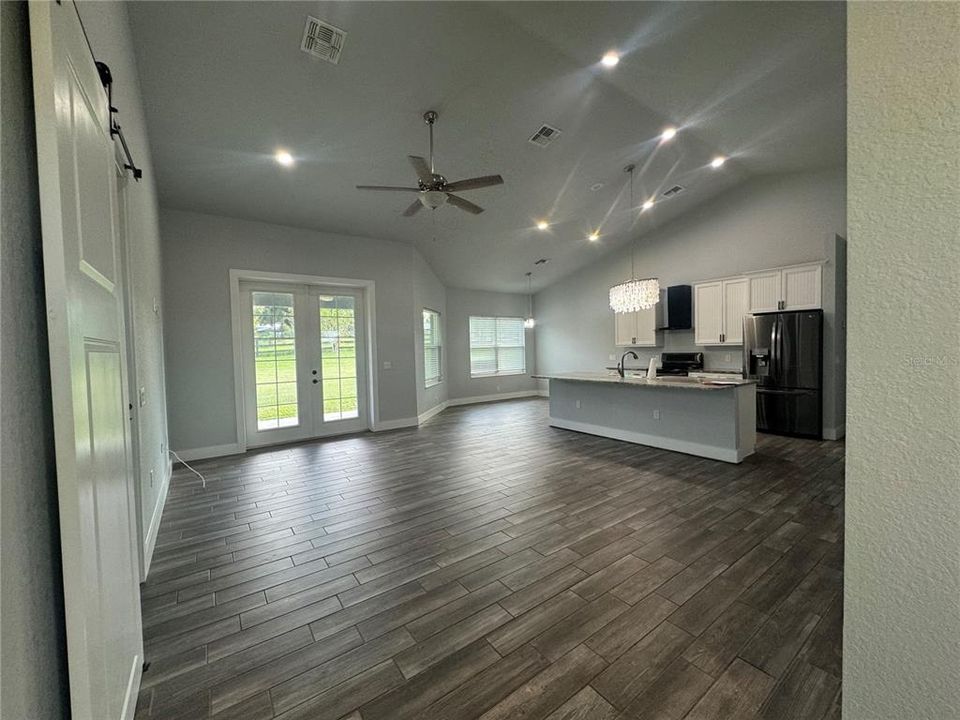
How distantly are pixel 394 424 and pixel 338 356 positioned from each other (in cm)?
142

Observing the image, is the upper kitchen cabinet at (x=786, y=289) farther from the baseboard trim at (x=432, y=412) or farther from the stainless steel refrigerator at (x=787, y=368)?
the baseboard trim at (x=432, y=412)

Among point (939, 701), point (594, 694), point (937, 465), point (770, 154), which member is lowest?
point (594, 694)

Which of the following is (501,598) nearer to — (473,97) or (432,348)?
(473,97)

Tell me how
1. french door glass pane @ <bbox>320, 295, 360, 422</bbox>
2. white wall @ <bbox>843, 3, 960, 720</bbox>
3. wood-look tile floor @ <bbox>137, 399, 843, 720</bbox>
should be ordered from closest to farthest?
1. white wall @ <bbox>843, 3, 960, 720</bbox>
2. wood-look tile floor @ <bbox>137, 399, 843, 720</bbox>
3. french door glass pane @ <bbox>320, 295, 360, 422</bbox>

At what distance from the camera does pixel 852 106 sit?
0.76m

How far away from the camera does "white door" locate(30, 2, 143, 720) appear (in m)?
0.81

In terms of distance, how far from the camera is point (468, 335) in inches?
356

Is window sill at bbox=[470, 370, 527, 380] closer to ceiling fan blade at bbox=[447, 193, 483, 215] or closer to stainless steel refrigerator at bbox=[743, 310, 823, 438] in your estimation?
stainless steel refrigerator at bbox=[743, 310, 823, 438]

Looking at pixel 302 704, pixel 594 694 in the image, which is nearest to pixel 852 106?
pixel 594 694

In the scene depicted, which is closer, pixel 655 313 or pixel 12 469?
pixel 12 469

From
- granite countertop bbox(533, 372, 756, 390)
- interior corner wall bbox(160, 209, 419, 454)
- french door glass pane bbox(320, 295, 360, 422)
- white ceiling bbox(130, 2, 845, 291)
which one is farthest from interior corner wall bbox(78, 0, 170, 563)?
granite countertop bbox(533, 372, 756, 390)

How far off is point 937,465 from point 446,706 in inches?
65.5

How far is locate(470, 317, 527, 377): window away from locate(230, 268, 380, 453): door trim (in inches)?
135

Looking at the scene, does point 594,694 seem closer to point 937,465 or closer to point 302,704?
point 302,704
